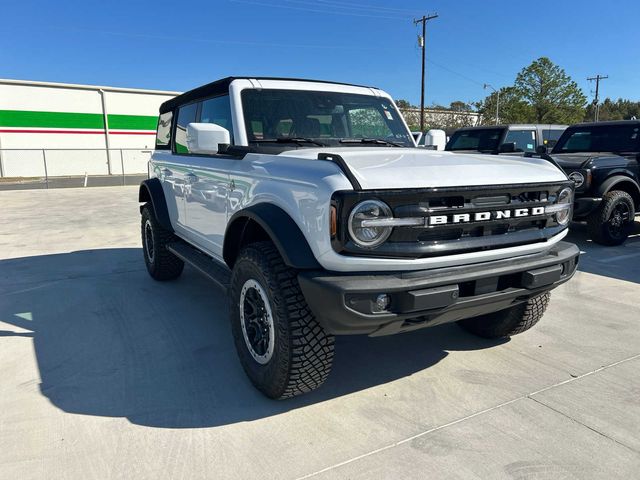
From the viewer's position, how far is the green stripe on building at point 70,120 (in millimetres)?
24297

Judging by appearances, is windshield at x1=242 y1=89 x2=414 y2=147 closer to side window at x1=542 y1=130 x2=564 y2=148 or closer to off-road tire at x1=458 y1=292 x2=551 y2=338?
off-road tire at x1=458 y1=292 x2=551 y2=338

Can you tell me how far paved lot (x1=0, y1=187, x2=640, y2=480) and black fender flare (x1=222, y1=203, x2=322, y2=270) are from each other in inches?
37.0

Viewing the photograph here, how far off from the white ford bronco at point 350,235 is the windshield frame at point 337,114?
0.05 ft

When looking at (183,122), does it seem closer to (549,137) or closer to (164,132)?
(164,132)

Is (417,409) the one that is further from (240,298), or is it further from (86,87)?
(86,87)

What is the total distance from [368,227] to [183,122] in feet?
10.9

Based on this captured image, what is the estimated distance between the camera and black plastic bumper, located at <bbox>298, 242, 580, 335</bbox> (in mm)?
2289

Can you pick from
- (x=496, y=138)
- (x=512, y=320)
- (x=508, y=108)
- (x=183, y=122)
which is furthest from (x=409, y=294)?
(x=508, y=108)

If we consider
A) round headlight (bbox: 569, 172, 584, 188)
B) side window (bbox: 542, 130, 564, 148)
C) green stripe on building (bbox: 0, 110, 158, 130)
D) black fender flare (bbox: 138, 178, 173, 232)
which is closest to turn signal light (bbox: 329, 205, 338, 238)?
black fender flare (bbox: 138, 178, 173, 232)

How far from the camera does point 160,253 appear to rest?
5.27 m

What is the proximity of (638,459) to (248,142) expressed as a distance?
294 centimetres

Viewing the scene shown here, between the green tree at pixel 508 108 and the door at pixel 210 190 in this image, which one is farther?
the green tree at pixel 508 108

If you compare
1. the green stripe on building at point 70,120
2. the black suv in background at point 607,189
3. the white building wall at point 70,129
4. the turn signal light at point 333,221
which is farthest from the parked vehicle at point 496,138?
the white building wall at point 70,129

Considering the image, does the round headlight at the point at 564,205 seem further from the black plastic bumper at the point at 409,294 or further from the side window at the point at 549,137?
the side window at the point at 549,137
